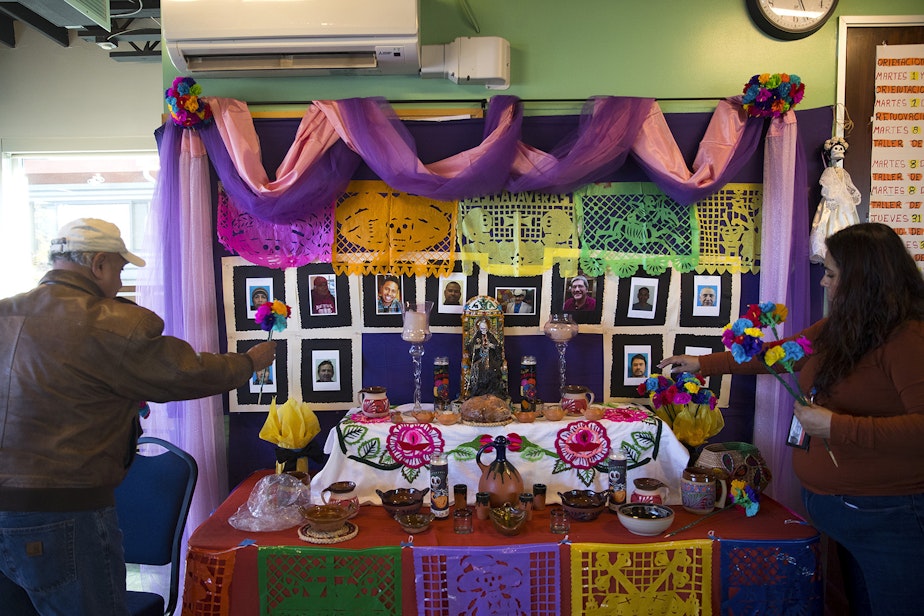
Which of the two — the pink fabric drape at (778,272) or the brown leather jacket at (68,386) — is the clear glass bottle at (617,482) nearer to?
the pink fabric drape at (778,272)

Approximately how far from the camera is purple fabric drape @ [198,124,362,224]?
280 centimetres

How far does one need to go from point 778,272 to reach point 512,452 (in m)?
1.35

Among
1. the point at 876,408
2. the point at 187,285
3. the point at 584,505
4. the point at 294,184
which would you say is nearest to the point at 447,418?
the point at 584,505

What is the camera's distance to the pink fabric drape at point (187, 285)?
9.49ft

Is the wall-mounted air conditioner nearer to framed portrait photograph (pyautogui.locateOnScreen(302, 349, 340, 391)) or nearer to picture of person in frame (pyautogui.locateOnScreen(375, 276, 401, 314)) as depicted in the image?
picture of person in frame (pyautogui.locateOnScreen(375, 276, 401, 314))

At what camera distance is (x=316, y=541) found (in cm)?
237

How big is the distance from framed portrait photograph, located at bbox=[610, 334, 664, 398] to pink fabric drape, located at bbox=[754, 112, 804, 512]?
0.48 metres

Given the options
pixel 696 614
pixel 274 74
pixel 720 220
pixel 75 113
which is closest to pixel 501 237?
pixel 720 220

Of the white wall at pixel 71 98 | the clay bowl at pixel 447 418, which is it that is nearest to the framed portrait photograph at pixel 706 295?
the clay bowl at pixel 447 418

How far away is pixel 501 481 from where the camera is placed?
2.58m

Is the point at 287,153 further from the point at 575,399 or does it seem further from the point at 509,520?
the point at 509,520

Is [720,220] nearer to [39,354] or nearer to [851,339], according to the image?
[851,339]

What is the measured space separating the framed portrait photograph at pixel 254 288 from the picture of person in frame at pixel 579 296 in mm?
1272

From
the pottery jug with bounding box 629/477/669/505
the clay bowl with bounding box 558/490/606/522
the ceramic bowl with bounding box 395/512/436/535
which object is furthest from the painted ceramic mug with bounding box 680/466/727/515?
the ceramic bowl with bounding box 395/512/436/535
